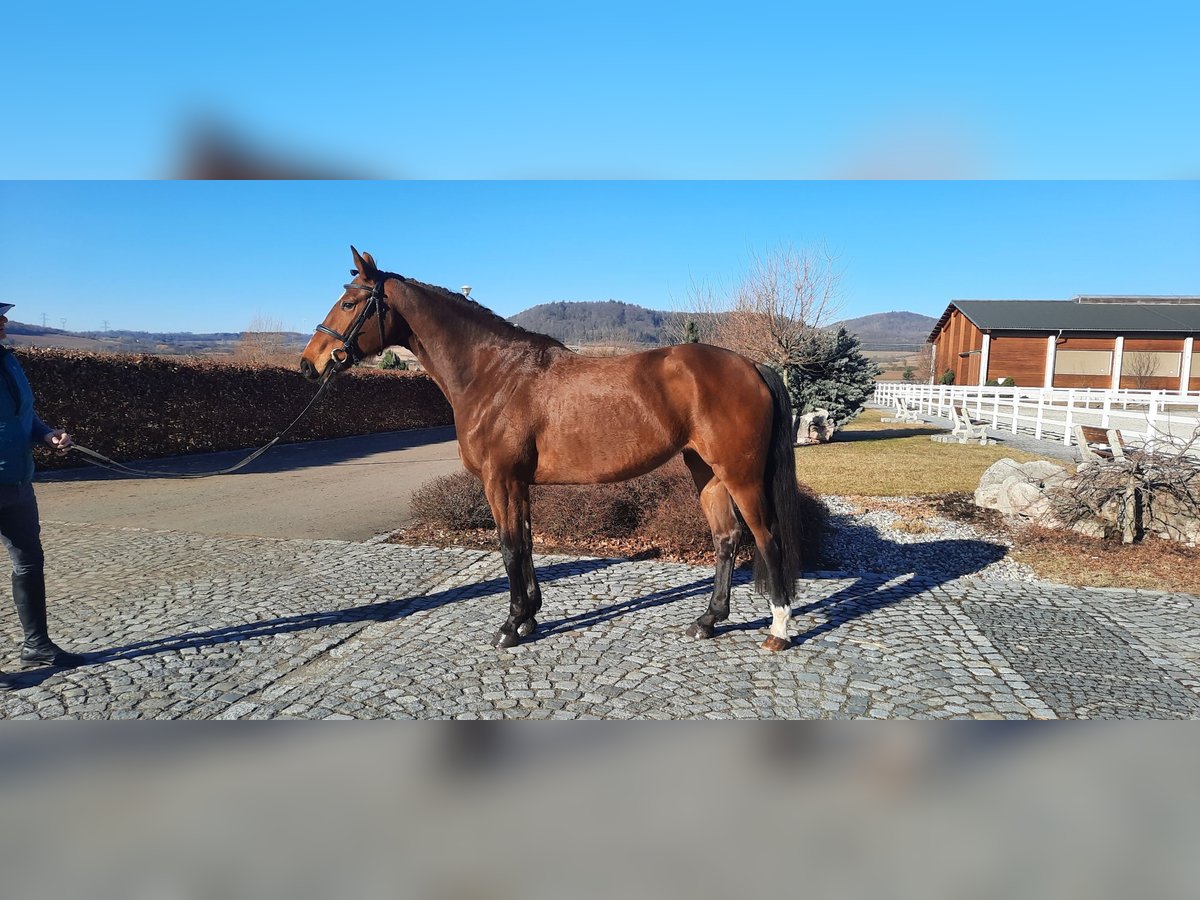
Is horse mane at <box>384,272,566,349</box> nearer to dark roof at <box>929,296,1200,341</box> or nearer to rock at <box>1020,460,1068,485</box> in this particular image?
rock at <box>1020,460,1068,485</box>

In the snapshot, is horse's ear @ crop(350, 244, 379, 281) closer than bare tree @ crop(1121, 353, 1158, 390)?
Yes

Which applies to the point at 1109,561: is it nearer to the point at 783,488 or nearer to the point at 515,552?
the point at 783,488

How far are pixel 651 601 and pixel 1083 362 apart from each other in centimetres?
4290

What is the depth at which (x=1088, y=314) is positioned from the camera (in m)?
39.4

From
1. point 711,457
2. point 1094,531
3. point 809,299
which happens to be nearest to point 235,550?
point 711,457

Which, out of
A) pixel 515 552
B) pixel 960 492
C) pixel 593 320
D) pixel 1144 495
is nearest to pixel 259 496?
pixel 515 552

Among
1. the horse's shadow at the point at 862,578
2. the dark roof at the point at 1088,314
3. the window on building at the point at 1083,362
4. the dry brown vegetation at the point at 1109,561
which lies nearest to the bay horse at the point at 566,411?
the horse's shadow at the point at 862,578

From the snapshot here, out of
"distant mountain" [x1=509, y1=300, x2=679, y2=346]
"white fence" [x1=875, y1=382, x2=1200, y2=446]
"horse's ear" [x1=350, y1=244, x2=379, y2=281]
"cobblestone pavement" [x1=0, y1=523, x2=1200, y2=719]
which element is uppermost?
"distant mountain" [x1=509, y1=300, x2=679, y2=346]

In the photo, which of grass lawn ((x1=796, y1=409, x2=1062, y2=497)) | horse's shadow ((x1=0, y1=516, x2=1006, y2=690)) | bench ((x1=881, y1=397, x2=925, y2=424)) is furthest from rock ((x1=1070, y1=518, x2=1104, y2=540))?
bench ((x1=881, y1=397, x2=925, y2=424))

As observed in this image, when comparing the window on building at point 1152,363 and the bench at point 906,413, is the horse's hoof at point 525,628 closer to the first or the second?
the bench at point 906,413

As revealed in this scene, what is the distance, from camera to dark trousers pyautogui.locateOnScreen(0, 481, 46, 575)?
3379mm

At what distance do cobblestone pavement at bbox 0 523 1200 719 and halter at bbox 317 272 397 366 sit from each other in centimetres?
180

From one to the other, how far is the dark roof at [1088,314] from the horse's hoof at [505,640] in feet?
134

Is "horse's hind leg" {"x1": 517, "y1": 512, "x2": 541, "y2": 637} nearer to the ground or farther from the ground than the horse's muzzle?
nearer to the ground
